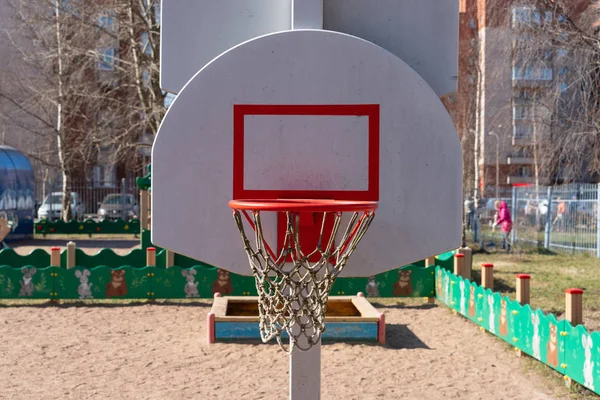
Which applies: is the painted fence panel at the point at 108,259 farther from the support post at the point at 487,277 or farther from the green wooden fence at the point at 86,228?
the green wooden fence at the point at 86,228

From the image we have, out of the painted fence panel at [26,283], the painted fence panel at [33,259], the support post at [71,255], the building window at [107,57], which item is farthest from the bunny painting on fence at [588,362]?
the building window at [107,57]

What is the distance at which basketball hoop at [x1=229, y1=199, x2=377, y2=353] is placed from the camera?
12.4ft

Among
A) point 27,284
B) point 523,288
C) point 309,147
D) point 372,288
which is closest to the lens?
point 309,147

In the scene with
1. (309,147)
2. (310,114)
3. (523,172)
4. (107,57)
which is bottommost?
(309,147)

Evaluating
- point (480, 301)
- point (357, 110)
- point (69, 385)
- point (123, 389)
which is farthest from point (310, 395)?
point (480, 301)

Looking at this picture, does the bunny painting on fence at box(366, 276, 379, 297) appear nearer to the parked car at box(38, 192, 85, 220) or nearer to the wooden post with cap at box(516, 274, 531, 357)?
the wooden post with cap at box(516, 274, 531, 357)

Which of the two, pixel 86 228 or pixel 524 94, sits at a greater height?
pixel 524 94

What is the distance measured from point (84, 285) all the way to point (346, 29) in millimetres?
7547

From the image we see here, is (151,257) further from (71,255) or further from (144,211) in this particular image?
(144,211)

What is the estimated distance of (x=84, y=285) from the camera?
1059cm

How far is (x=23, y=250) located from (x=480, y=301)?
13850mm

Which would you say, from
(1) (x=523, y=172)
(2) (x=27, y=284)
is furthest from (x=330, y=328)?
(1) (x=523, y=172)

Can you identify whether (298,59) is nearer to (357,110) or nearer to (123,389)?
(357,110)

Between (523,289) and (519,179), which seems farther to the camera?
(519,179)
